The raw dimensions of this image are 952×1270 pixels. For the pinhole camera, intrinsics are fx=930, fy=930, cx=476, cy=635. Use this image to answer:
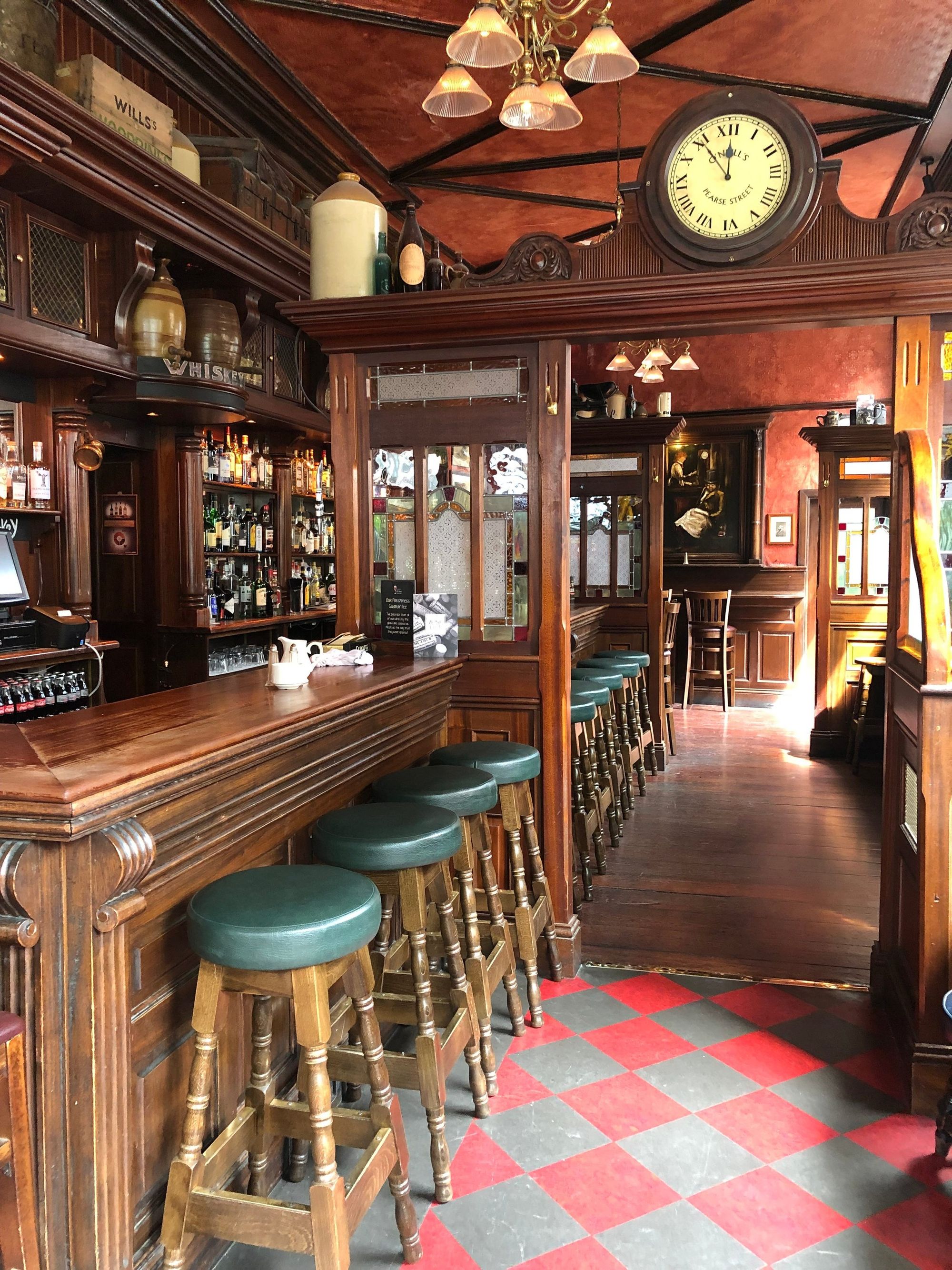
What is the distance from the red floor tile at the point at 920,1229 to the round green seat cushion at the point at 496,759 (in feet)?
4.77

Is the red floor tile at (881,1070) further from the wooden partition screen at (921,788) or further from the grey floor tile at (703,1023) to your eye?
the grey floor tile at (703,1023)

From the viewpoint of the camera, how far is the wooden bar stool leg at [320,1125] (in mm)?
1645

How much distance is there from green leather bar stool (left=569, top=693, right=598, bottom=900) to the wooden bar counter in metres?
1.95

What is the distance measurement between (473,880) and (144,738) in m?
1.13

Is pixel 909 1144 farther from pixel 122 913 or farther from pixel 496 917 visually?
pixel 122 913

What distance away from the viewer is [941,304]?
9.29 ft

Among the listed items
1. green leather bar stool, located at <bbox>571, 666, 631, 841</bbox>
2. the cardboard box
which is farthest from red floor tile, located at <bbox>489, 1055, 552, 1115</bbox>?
the cardboard box

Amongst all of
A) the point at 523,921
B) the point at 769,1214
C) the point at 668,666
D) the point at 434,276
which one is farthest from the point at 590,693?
the point at 668,666

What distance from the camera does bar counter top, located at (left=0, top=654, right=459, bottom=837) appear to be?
144cm

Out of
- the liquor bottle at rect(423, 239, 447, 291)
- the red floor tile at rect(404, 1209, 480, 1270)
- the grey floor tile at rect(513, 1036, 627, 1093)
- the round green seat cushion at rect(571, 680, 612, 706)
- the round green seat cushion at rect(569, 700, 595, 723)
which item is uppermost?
the liquor bottle at rect(423, 239, 447, 291)

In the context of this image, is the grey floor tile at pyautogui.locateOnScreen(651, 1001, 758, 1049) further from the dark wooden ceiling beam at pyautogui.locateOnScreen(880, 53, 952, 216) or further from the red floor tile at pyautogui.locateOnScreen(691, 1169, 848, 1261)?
the dark wooden ceiling beam at pyautogui.locateOnScreen(880, 53, 952, 216)

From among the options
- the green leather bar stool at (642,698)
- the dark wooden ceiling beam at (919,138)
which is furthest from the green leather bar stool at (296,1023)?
the dark wooden ceiling beam at (919,138)

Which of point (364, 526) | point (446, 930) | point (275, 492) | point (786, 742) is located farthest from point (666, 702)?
point (446, 930)

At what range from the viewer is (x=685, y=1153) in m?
2.31
